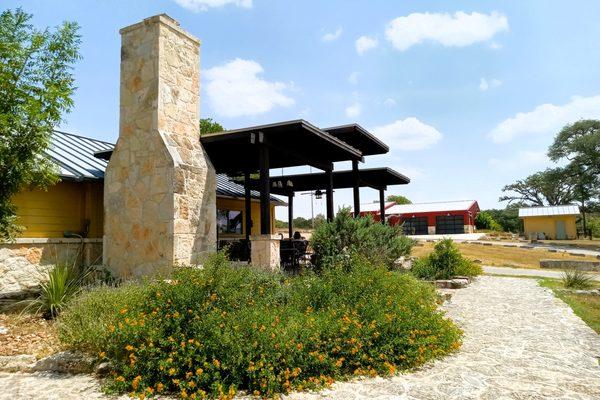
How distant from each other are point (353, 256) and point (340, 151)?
4.34 m

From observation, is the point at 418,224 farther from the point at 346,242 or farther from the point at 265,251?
the point at 265,251

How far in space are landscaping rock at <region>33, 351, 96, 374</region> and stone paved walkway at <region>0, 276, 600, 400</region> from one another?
141 millimetres

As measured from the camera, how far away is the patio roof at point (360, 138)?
1151cm

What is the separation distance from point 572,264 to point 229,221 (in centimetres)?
1496

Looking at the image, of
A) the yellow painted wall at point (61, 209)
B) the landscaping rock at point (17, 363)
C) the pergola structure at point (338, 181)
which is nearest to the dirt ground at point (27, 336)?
the landscaping rock at point (17, 363)

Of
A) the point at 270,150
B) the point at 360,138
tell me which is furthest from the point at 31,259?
the point at 360,138

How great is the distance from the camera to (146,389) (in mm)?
3959

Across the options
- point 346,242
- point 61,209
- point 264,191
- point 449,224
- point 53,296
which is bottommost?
point 53,296

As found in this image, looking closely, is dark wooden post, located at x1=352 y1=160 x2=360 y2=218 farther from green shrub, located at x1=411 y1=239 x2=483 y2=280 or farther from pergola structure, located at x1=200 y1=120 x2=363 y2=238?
green shrub, located at x1=411 y1=239 x2=483 y2=280

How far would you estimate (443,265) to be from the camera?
12750 millimetres

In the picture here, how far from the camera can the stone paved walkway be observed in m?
4.08

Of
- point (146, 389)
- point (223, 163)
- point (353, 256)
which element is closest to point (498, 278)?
point (353, 256)

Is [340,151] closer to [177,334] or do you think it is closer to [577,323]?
[577,323]

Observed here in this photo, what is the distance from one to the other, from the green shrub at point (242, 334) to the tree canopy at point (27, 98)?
2931 millimetres
